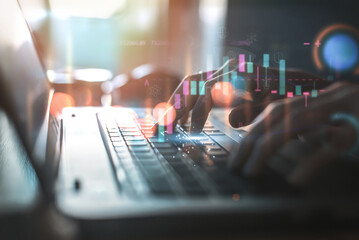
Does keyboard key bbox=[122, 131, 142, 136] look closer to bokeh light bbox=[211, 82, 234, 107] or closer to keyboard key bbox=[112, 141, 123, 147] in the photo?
keyboard key bbox=[112, 141, 123, 147]

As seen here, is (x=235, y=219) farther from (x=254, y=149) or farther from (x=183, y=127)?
(x=183, y=127)

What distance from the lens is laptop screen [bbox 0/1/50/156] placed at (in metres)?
0.33

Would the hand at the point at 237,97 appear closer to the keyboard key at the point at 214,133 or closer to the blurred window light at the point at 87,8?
the keyboard key at the point at 214,133

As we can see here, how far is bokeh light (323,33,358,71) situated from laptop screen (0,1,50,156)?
66cm

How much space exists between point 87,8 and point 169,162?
1398mm

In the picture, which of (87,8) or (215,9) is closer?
(215,9)

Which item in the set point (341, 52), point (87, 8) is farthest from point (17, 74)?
point (87, 8)

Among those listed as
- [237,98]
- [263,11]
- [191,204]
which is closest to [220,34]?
[237,98]

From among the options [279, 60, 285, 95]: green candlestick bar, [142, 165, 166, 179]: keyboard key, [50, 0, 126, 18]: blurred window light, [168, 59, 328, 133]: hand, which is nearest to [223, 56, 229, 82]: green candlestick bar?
[168, 59, 328, 133]: hand

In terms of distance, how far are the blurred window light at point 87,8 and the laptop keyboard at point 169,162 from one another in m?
0.96

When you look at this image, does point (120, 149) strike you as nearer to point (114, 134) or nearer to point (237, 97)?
point (114, 134)

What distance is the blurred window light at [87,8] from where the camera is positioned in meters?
1.37

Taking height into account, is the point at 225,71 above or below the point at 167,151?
above

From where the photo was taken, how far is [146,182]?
32cm
